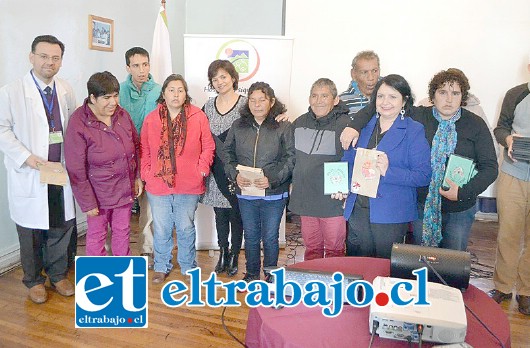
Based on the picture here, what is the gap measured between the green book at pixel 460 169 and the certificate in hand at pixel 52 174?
227cm

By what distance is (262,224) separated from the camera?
118 inches

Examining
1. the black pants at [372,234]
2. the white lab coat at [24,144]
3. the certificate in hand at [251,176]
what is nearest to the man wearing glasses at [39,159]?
the white lab coat at [24,144]

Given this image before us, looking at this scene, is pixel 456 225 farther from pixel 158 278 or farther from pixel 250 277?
pixel 158 278

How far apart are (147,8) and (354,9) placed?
2377mm

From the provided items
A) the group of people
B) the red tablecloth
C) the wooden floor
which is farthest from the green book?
the wooden floor

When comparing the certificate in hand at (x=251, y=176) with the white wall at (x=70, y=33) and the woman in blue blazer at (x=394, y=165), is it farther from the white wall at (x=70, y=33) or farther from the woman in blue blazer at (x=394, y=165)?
the white wall at (x=70, y=33)

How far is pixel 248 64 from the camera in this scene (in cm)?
369

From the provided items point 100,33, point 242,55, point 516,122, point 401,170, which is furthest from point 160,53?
point 516,122

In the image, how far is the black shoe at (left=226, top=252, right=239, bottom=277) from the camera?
334cm

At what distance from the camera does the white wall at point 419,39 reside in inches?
174

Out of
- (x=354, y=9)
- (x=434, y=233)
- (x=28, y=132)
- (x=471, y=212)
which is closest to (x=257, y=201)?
(x=434, y=233)

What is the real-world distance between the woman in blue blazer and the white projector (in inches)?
33.2

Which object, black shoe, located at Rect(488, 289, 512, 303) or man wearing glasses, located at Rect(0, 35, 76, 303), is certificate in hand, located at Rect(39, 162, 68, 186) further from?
black shoe, located at Rect(488, 289, 512, 303)

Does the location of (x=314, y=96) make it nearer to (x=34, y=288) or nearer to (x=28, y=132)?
(x=28, y=132)
